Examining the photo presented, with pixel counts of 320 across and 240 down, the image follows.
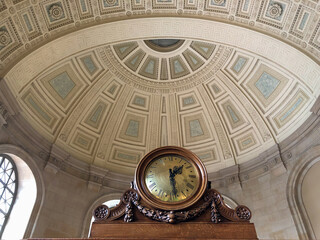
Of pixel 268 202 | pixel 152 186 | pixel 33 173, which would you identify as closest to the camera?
pixel 152 186

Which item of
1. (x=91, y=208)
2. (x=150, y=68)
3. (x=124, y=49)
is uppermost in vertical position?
(x=150, y=68)

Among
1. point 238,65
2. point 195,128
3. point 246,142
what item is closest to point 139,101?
point 195,128

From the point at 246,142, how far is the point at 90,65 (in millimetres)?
7858

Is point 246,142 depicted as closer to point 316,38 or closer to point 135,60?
point 316,38

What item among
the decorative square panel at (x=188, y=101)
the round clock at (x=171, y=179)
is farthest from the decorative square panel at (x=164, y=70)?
the round clock at (x=171, y=179)

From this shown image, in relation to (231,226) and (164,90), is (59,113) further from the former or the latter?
(231,226)

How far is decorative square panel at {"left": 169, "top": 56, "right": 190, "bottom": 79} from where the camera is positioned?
43.2 feet

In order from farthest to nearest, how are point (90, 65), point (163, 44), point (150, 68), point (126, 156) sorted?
point (150, 68) < point (163, 44) < point (126, 156) < point (90, 65)

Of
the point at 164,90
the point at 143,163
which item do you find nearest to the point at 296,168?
the point at 164,90

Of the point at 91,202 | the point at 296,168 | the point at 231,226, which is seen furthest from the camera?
the point at 91,202

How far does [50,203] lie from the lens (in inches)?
367

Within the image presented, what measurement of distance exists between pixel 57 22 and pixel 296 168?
9553 mm

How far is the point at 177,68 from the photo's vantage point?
13.3 meters

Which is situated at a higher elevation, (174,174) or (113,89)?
(113,89)
